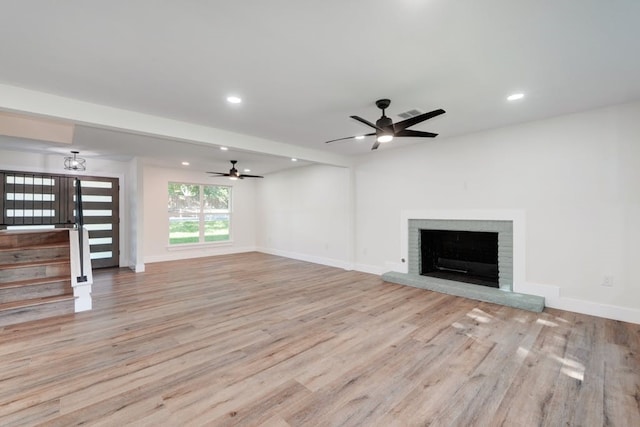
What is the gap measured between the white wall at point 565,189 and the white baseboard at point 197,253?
6.35 meters

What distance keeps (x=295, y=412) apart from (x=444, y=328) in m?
2.11

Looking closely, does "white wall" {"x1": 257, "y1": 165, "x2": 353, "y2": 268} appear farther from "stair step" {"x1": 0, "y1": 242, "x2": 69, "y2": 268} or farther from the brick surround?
"stair step" {"x1": 0, "y1": 242, "x2": 69, "y2": 268}

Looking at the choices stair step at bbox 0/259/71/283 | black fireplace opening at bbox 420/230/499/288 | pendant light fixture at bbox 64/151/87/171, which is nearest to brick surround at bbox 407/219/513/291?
black fireplace opening at bbox 420/230/499/288

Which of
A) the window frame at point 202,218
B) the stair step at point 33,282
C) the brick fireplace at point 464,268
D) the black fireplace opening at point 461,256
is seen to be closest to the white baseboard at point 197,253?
the window frame at point 202,218

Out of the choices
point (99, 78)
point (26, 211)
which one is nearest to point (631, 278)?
point (99, 78)

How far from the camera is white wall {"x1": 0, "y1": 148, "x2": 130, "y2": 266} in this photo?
5.71 metres

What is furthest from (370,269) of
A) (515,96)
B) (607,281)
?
(515,96)

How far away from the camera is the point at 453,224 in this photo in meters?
4.94

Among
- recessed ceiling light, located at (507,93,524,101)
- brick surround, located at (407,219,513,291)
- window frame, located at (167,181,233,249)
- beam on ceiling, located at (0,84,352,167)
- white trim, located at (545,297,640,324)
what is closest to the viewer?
beam on ceiling, located at (0,84,352,167)

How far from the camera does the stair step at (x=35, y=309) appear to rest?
3464 millimetres

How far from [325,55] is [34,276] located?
515 centimetres

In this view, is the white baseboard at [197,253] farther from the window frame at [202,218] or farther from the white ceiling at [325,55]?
the white ceiling at [325,55]

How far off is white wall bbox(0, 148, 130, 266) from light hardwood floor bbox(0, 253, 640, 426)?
368 centimetres

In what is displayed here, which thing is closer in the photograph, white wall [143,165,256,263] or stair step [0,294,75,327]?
stair step [0,294,75,327]
